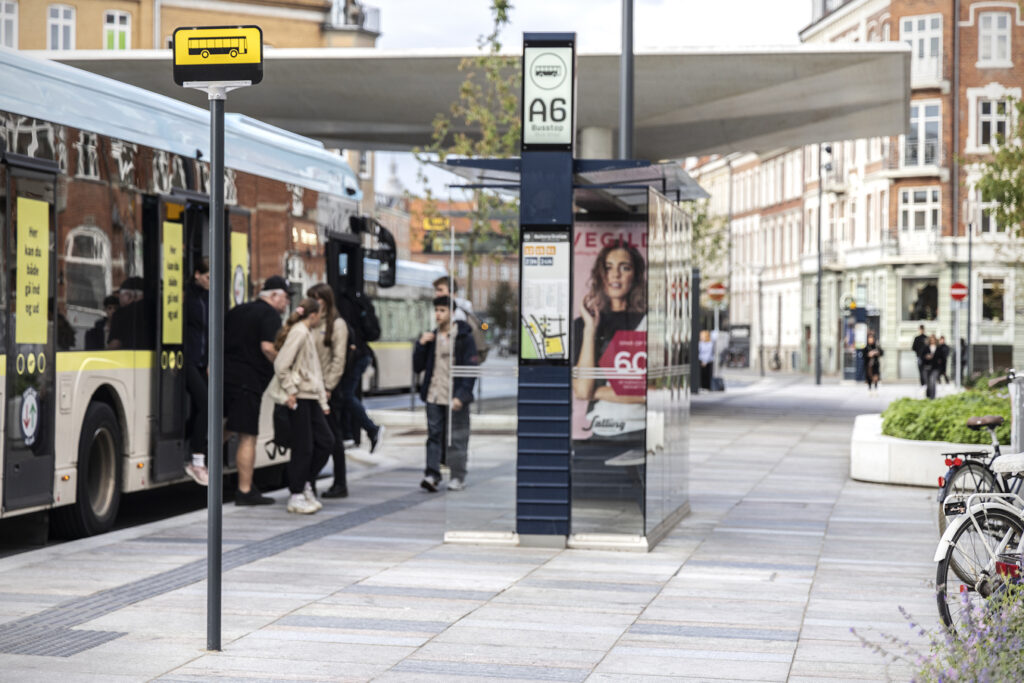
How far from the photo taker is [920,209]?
6569cm

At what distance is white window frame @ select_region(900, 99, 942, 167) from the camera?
65.0 m

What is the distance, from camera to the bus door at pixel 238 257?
1416cm

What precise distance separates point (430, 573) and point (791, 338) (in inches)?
2940

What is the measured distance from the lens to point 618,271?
11680mm

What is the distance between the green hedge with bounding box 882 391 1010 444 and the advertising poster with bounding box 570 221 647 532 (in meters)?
5.44

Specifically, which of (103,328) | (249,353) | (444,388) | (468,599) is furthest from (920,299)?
(468,599)

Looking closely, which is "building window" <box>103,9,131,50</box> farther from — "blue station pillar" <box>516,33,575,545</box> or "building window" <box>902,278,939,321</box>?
"blue station pillar" <box>516,33,575,545</box>

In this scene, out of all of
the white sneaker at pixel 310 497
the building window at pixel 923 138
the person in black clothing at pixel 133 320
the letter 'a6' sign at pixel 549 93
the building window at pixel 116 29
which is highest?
the building window at pixel 116 29

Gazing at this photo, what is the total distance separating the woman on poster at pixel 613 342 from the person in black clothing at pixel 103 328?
332 centimetres

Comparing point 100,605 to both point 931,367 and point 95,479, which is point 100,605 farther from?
point 931,367

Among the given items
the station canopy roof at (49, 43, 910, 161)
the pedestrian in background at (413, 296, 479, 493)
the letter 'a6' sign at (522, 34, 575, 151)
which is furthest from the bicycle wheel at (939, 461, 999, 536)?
the station canopy roof at (49, 43, 910, 161)

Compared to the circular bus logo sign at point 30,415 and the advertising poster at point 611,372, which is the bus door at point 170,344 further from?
the advertising poster at point 611,372

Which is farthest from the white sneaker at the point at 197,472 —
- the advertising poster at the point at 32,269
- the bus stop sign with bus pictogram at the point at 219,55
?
the bus stop sign with bus pictogram at the point at 219,55

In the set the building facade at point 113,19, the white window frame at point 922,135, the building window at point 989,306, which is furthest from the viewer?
the white window frame at point 922,135
